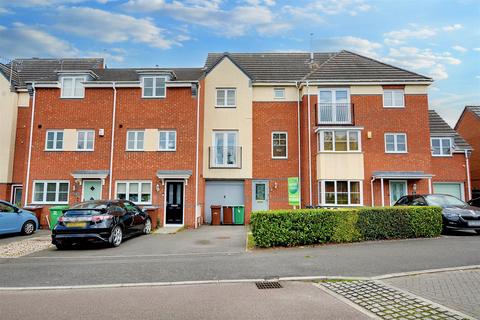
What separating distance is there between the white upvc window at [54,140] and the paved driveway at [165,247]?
26.1 ft

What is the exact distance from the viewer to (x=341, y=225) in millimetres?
10391

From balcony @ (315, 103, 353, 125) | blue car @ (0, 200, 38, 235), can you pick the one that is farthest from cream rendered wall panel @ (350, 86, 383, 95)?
blue car @ (0, 200, 38, 235)

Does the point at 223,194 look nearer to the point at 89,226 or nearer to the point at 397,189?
the point at 397,189

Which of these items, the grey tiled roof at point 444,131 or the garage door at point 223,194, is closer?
the garage door at point 223,194

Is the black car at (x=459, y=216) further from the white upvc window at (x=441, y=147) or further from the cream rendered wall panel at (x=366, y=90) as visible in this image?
the white upvc window at (x=441, y=147)

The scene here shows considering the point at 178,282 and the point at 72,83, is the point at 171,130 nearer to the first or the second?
the point at 72,83

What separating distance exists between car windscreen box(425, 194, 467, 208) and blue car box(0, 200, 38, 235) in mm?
15814

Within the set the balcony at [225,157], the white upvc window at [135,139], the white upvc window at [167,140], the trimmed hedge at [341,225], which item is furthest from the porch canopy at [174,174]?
the trimmed hedge at [341,225]

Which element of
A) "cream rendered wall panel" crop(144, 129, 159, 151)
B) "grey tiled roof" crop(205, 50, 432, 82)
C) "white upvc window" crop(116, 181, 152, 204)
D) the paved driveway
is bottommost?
the paved driveway

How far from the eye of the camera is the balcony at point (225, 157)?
18.8 m

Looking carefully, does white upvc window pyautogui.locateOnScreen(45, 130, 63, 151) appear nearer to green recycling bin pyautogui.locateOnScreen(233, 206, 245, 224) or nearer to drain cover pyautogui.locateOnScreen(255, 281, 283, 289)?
green recycling bin pyautogui.locateOnScreen(233, 206, 245, 224)

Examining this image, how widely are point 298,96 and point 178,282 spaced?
14.9 metres

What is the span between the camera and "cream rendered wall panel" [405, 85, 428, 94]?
18.6m

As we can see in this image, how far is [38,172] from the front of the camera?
1734 centimetres
